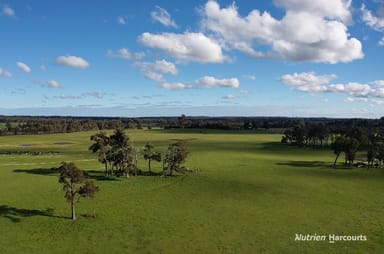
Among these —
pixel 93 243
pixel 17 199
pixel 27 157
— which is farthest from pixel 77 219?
pixel 27 157

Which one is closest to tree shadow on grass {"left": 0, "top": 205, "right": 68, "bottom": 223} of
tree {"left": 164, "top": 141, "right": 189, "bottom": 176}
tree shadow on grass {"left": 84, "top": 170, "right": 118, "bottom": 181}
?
tree shadow on grass {"left": 84, "top": 170, "right": 118, "bottom": 181}

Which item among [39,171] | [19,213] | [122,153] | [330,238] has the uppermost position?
[122,153]

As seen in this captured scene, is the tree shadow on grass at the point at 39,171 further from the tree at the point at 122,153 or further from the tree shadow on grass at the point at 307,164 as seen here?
the tree shadow on grass at the point at 307,164

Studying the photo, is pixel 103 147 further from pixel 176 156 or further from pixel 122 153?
pixel 176 156

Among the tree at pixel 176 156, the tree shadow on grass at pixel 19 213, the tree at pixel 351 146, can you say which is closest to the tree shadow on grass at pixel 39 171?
the tree at pixel 176 156

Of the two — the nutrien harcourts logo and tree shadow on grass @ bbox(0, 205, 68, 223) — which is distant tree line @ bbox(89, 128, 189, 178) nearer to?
tree shadow on grass @ bbox(0, 205, 68, 223)

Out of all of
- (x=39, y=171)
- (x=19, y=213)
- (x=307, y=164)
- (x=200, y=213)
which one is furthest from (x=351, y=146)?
(x=19, y=213)

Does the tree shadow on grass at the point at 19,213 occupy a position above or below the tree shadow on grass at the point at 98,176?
below
